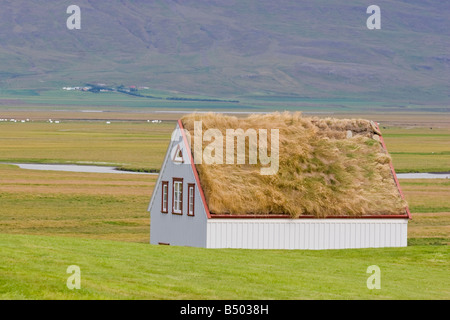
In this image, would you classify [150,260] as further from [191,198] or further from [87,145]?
[87,145]

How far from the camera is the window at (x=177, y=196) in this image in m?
41.2

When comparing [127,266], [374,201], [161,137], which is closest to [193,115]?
[374,201]

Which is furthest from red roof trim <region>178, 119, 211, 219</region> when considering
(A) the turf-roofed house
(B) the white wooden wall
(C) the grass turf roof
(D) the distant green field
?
(D) the distant green field

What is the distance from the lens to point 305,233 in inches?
1578

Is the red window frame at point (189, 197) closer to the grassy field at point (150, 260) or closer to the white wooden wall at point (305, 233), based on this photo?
the white wooden wall at point (305, 233)

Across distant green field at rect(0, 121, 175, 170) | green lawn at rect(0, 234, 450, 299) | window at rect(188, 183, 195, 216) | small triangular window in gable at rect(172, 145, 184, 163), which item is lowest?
green lawn at rect(0, 234, 450, 299)

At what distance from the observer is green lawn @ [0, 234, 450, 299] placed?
21.7 metres

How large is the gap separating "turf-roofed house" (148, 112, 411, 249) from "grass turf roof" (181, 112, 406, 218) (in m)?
0.04

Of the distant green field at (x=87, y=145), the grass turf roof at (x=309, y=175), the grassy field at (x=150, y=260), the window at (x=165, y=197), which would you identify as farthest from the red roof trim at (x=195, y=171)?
the distant green field at (x=87, y=145)

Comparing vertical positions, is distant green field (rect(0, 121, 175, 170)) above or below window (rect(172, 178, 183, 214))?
above

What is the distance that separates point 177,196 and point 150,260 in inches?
508

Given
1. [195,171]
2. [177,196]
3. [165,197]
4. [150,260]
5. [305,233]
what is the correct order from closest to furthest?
[150,260] < [195,171] < [305,233] < [177,196] < [165,197]

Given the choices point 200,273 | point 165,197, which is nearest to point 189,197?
point 165,197

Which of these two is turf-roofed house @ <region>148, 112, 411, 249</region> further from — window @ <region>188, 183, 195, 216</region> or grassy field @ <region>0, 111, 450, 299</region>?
grassy field @ <region>0, 111, 450, 299</region>
